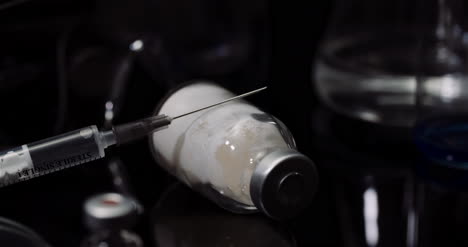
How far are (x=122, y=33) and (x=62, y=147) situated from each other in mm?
333

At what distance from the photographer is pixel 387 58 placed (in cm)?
86

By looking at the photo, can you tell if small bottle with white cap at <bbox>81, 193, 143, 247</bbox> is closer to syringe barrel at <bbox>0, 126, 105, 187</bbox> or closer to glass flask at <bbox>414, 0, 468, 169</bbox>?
syringe barrel at <bbox>0, 126, 105, 187</bbox>

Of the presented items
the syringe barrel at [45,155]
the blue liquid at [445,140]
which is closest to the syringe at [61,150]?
the syringe barrel at [45,155]

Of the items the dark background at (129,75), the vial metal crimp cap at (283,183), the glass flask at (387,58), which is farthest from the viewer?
the glass flask at (387,58)

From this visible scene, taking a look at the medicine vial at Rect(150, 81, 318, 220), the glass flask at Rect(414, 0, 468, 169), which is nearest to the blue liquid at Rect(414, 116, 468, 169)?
the glass flask at Rect(414, 0, 468, 169)

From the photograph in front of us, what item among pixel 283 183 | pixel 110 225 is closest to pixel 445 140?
pixel 283 183

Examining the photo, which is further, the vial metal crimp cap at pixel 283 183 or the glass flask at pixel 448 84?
the glass flask at pixel 448 84

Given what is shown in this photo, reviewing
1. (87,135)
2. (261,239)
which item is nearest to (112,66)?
(87,135)

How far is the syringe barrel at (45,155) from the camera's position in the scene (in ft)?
1.98

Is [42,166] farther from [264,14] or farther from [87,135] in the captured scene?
[264,14]

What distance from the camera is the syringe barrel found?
0.60 meters

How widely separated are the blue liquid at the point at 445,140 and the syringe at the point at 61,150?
0.24m

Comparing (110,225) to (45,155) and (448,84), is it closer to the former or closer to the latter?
(45,155)

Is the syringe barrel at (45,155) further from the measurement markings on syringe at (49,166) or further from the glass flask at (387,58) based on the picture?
the glass flask at (387,58)
